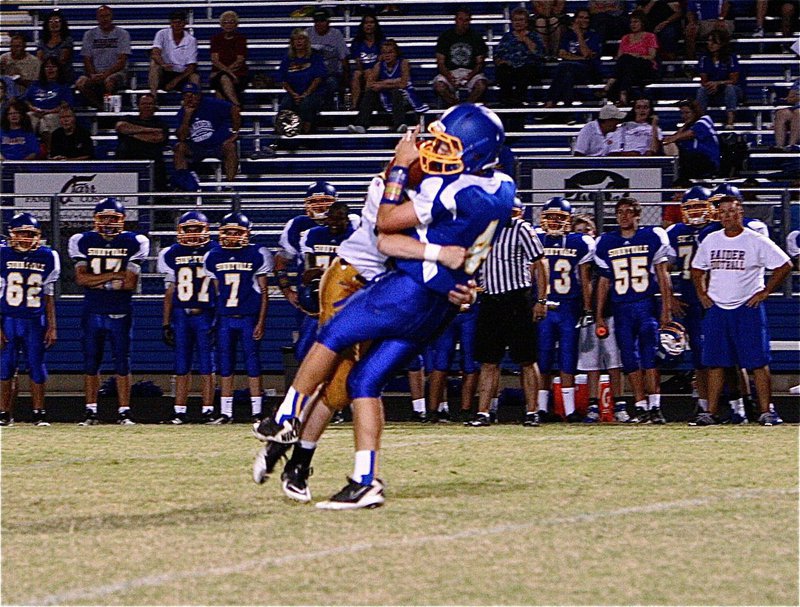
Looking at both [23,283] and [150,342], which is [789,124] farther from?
[23,283]

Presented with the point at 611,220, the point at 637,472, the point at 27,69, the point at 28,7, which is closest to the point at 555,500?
→ the point at 637,472

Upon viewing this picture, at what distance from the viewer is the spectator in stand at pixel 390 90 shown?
1623 cm

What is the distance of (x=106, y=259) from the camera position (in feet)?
38.1

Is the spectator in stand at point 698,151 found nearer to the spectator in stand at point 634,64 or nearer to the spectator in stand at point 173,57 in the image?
the spectator in stand at point 634,64

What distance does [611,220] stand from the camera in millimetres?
13750

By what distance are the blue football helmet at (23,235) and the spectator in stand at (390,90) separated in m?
5.47

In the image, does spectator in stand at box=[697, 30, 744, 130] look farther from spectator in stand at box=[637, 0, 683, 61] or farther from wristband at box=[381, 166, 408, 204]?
wristband at box=[381, 166, 408, 204]

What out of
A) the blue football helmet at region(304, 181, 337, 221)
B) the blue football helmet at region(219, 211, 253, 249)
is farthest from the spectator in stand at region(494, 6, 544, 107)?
the blue football helmet at region(219, 211, 253, 249)

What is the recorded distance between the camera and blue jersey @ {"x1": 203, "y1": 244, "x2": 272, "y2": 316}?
38.0 feet

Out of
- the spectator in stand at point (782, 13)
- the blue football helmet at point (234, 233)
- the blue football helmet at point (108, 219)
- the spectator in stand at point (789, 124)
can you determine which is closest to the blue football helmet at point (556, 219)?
the blue football helmet at point (234, 233)

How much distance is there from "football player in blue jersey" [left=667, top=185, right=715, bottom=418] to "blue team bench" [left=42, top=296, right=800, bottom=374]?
110 inches

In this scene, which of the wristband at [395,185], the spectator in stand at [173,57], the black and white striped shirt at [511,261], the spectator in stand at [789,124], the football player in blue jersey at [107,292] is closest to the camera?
the wristband at [395,185]

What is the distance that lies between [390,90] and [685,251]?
5749 mm

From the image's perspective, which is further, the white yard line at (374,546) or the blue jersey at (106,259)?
the blue jersey at (106,259)
